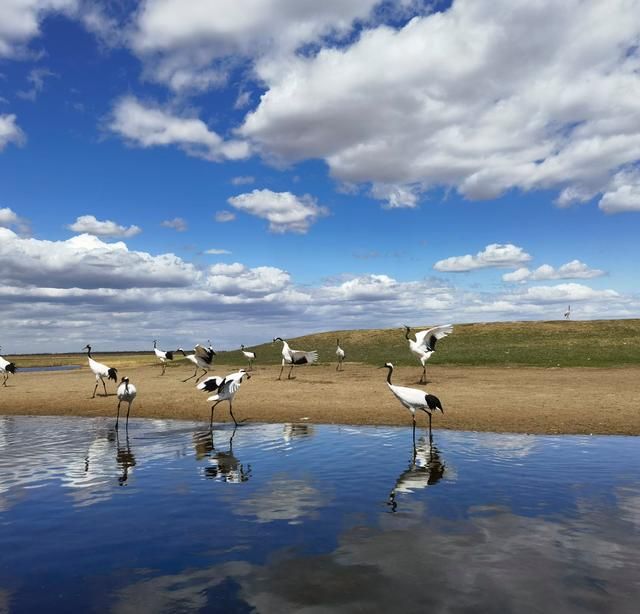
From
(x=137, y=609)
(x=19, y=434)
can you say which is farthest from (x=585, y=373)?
(x=137, y=609)

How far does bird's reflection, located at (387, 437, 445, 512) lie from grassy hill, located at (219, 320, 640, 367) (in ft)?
96.1

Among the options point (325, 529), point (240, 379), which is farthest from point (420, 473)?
point (240, 379)

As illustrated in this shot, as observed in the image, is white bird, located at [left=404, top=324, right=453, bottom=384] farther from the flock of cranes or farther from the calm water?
the calm water

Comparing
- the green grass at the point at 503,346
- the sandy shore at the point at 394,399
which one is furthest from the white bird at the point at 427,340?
the green grass at the point at 503,346

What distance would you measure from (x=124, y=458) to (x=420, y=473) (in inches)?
353

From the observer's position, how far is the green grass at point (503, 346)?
4519 cm

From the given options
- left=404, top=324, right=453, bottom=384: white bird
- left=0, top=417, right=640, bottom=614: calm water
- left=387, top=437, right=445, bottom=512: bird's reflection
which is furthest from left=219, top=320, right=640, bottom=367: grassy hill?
left=387, top=437, right=445, bottom=512: bird's reflection

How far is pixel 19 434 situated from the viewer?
21.3m

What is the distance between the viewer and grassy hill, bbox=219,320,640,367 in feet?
148

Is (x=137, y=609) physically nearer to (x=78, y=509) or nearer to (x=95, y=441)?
(x=78, y=509)

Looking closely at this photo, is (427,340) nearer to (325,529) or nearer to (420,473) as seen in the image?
(420,473)

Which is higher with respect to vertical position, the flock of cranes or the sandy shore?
the flock of cranes

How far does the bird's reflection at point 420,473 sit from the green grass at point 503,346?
29038 mm

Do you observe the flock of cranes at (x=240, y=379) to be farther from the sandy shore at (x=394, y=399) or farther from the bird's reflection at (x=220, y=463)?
the bird's reflection at (x=220, y=463)
